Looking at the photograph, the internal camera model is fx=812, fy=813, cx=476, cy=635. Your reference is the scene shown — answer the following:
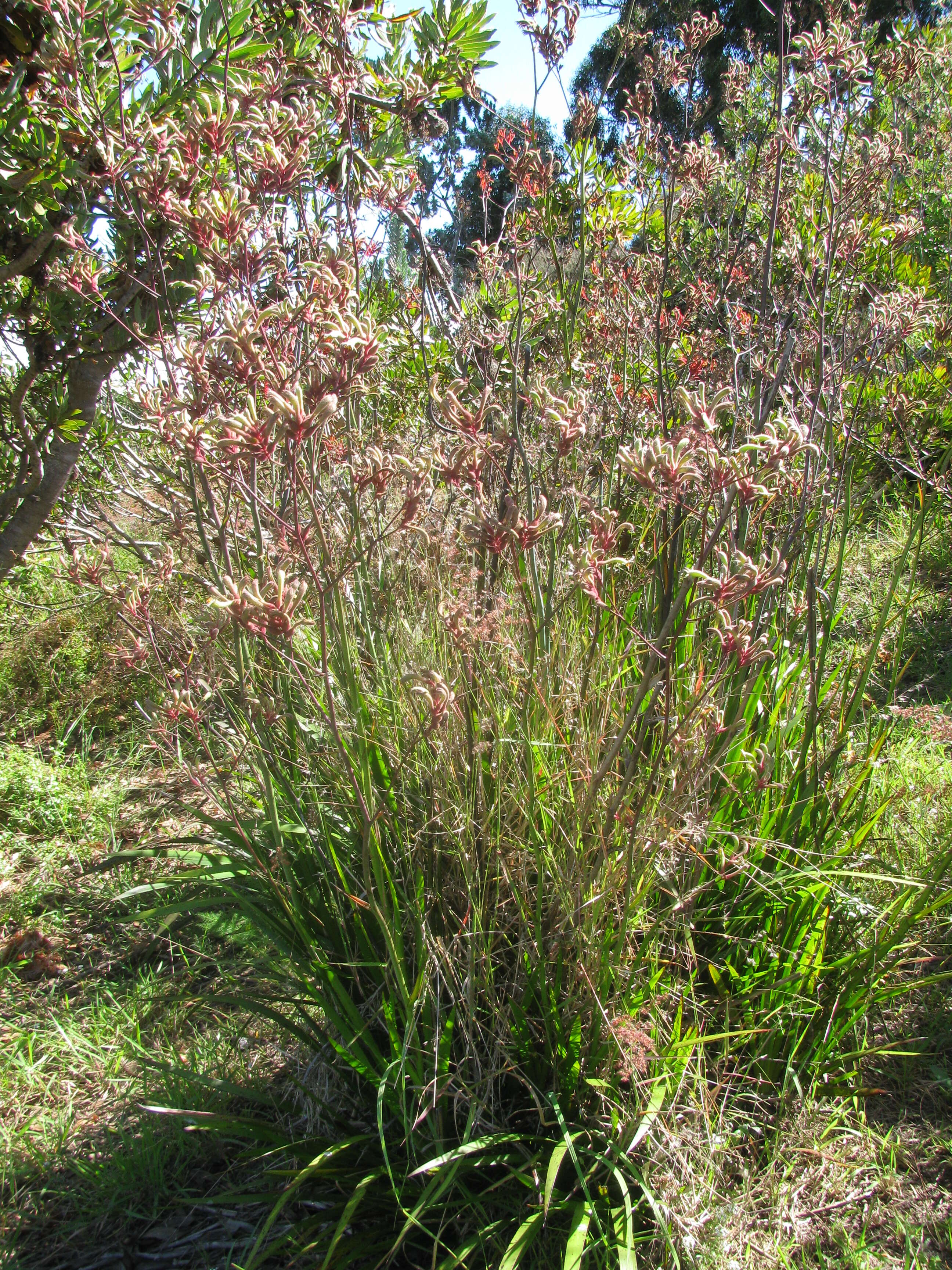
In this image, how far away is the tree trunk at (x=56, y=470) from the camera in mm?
2916

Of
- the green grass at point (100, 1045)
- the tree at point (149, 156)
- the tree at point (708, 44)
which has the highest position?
the tree at point (708, 44)

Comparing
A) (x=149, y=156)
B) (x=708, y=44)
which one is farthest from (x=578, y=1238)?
(x=708, y=44)

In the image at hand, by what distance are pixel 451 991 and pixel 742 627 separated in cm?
94

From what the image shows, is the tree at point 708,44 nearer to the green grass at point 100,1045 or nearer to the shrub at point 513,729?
the shrub at point 513,729

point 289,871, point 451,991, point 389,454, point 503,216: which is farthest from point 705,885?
point 503,216

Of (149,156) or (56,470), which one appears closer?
(149,156)

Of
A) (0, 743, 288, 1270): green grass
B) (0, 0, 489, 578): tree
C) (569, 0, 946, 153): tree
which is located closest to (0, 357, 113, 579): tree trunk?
(0, 0, 489, 578): tree

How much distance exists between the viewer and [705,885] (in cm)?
170

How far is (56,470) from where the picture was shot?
2971 millimetres

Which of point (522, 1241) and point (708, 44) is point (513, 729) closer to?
point (522, 1241)

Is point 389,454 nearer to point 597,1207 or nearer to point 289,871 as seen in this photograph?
point 289,871

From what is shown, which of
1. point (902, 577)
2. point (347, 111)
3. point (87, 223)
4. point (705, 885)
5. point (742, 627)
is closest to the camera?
point (742, 627)

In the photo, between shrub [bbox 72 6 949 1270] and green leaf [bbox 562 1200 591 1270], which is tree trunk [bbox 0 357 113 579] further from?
green leaf [bbox 562 1200 591 1270]

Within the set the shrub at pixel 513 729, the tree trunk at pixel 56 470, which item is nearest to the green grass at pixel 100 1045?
the shrub at pixel 513 729
